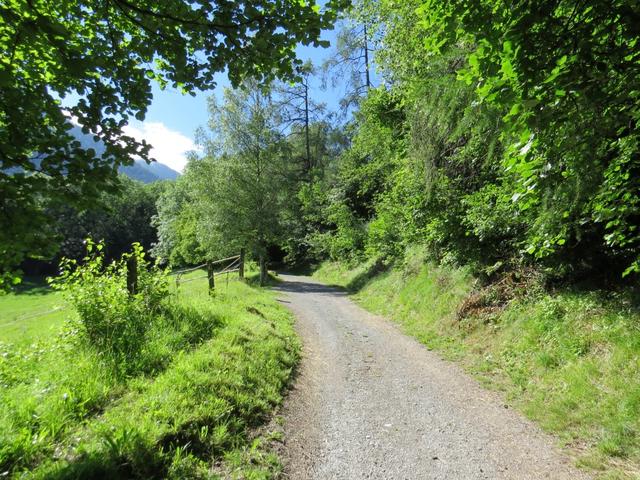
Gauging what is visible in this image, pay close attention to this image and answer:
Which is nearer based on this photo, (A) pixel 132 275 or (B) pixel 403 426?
(B) pixel 403 426

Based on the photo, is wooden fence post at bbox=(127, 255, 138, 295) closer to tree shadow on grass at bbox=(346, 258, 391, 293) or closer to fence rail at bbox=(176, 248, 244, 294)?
fence rail at bbox=(176, 248, 244, 294)

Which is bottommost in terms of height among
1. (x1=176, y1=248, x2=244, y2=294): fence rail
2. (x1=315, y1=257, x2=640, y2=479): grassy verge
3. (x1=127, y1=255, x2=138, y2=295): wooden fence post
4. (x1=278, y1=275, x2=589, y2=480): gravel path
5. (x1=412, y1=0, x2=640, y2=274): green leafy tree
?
(x1=278, y1=275, x2=589, y2=480): gravel path

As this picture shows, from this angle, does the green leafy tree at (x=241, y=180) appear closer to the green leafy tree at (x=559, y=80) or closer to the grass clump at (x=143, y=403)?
the grass clump at (x=143, y=403)

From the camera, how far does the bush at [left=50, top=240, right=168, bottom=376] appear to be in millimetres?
5305

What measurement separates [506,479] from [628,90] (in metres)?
3.48

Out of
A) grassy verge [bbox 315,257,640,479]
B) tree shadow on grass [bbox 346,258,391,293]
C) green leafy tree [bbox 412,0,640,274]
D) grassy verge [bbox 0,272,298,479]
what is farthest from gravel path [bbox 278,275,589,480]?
tree shadow on grass [bbox 346,258,391,293]

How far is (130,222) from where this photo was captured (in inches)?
2258

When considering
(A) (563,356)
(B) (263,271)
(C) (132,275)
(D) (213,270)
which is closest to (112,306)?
(C) (132,275)

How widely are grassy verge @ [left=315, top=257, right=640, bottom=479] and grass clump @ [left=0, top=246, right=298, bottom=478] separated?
3.21 metres

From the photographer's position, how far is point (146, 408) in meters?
3.88

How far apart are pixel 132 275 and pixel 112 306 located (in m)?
1.06

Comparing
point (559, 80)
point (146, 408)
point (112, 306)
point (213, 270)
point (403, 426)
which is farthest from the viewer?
point (213, 270)

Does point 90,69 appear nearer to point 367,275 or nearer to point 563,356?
point 563,356

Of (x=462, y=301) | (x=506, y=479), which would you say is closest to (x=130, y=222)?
(x=462, y=301)
